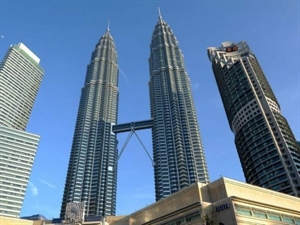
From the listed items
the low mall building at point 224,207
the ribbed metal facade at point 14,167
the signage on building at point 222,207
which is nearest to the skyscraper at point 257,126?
the low mall building at point 224,207

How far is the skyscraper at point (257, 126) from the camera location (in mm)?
130750

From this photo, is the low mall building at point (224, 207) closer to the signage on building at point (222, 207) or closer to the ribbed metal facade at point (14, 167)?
the signage on building at point (222, 207)

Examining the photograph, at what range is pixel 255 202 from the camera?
5994cm

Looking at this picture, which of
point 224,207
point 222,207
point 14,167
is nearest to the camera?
point 224,207

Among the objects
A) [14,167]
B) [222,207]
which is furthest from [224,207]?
[14,167]

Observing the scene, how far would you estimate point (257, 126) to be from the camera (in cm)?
15175

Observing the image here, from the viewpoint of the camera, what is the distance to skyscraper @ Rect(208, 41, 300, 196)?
130750mm

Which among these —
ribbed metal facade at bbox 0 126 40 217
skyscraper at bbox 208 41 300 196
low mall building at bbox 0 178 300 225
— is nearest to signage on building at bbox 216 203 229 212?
low mall building at bbox 0 178 300 225

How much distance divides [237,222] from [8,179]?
16594cm

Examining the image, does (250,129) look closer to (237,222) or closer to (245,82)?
(245,82)

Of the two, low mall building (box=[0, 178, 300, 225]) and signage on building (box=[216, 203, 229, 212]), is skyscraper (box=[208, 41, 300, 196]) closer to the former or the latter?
low mall building (box=[0, 178, 300, 225])

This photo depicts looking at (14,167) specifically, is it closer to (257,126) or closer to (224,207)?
(257,126)

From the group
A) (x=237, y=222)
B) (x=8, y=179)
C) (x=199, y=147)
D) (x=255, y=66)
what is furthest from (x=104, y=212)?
(x=237, y=222)

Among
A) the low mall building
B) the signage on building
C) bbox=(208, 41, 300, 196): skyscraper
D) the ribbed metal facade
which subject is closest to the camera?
the signage on building
